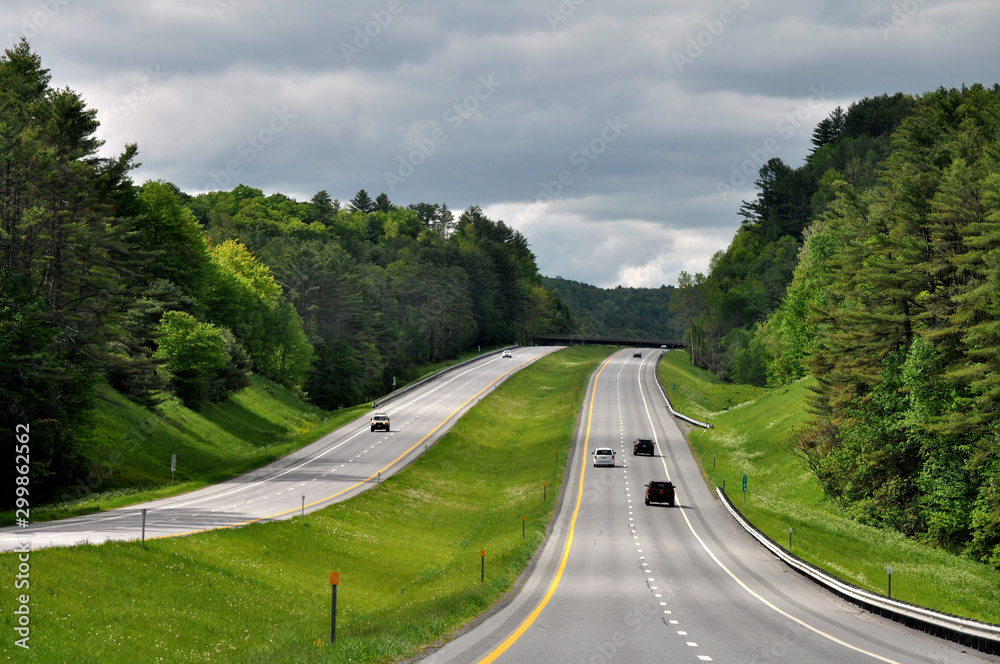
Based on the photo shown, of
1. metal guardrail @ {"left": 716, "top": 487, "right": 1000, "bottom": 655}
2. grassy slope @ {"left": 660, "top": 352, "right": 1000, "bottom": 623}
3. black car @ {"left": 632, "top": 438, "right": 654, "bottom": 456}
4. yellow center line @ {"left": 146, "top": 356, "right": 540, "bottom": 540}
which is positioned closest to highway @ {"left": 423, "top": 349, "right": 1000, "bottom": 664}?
metal guardrail @ {"left": 716, "top": 487, "right": 1000, "bottom": 655}

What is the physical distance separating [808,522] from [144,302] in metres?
42.7

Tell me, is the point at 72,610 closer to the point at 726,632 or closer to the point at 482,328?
the point at 726,632

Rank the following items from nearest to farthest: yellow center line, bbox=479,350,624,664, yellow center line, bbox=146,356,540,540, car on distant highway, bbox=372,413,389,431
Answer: yellow center line, bbox=479,350,624,664 → yellow center line, bbox=146,356,540,540 → car on distant highway, bbox=372,413,389,431

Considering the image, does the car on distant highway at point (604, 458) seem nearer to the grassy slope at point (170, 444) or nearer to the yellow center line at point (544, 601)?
the yellow center line at point (544, 601)

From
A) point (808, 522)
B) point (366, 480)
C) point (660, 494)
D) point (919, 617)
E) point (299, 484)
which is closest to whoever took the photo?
point (919, 617)

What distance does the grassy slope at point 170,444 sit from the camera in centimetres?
4403

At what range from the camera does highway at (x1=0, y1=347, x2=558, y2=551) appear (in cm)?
2959

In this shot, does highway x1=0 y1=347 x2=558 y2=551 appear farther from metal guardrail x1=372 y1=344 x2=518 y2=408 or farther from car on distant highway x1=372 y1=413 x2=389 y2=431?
metal guardrail x1=372 y1=344 x2=518 y2=408

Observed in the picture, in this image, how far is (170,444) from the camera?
5816 cm

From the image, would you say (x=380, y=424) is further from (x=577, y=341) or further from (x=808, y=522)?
(x=577, y=341)

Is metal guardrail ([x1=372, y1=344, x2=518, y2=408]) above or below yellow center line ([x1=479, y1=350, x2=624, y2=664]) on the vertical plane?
above

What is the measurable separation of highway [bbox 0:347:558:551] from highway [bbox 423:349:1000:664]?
1332 centimetres

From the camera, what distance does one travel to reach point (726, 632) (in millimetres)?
17938

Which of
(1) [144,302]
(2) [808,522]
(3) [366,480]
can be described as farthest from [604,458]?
(1) [144,302]
